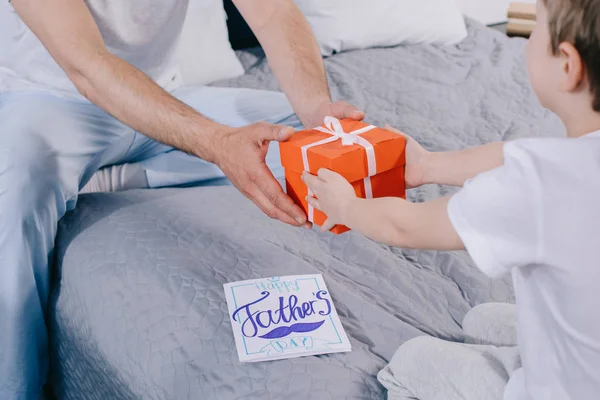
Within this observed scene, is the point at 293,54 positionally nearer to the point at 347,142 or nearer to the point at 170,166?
the point at 170,166

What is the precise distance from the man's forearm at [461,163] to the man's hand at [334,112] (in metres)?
0.19

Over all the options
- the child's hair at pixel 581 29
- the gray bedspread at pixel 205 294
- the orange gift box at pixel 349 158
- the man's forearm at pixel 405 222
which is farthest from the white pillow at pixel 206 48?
the child's hair at pixel 581 29

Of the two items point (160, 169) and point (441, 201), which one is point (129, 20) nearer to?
point (160, 169)

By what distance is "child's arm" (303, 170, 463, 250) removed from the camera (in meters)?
0.98

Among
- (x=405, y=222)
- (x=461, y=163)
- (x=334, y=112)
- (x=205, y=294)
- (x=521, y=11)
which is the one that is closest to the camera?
(x=405, y=222)

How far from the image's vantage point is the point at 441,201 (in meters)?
0.99

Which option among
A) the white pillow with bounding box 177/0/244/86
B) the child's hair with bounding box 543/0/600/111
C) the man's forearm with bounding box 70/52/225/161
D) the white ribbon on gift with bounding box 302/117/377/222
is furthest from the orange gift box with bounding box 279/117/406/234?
the white pillow with bounding box 177/0/244/86

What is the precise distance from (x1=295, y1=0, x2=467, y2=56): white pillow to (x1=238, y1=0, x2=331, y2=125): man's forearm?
67cm

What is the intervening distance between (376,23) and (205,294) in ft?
5.01

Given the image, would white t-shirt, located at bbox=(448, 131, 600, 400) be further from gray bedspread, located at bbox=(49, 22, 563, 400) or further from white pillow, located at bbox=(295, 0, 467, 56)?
white pillow, located at bbox=(295, 0, 467, 56)

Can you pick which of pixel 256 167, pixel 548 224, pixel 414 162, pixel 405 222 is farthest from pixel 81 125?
pixel 548 224

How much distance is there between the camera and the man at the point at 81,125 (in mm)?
1488

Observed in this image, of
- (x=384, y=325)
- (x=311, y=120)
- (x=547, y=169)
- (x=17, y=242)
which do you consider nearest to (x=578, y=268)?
(x=547, y=169)

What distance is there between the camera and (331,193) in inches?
46.8
